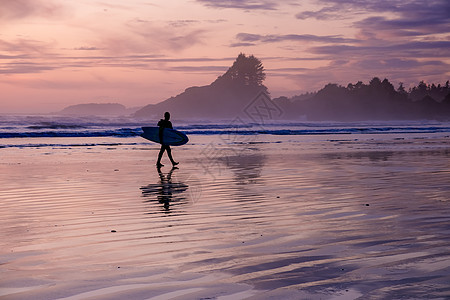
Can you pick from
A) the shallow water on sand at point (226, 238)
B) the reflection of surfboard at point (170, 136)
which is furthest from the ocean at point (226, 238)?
the reflection of surfboard at point (170, 136)

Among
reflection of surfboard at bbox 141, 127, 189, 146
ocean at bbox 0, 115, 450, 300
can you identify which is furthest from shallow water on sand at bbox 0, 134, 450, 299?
reflection of surfboard at bbox 141, 127, 189, 146

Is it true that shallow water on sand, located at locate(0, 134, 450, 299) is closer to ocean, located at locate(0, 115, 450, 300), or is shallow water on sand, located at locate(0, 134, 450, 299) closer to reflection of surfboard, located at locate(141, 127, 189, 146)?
ocean, located at locate(0, 115, 450, 300)

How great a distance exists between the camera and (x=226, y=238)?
7.30 meters

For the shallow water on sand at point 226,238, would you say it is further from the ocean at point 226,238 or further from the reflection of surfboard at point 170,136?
the reflection of surfboard at point 170,136

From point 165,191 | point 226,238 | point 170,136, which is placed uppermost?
point 170,136

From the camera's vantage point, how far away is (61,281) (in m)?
5.30

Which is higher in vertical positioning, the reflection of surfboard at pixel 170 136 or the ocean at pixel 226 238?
the reflection of surfboard at pixel 170 136

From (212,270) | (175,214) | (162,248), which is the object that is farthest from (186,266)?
(175,214)

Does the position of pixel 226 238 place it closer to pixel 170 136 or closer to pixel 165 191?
pixel 165 191

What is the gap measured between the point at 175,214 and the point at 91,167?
10.7 m

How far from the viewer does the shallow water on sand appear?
512 cm

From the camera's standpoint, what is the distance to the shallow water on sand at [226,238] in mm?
5117

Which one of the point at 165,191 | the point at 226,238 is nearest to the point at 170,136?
the point at 165,191

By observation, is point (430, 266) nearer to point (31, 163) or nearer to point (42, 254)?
point (42, 254)
